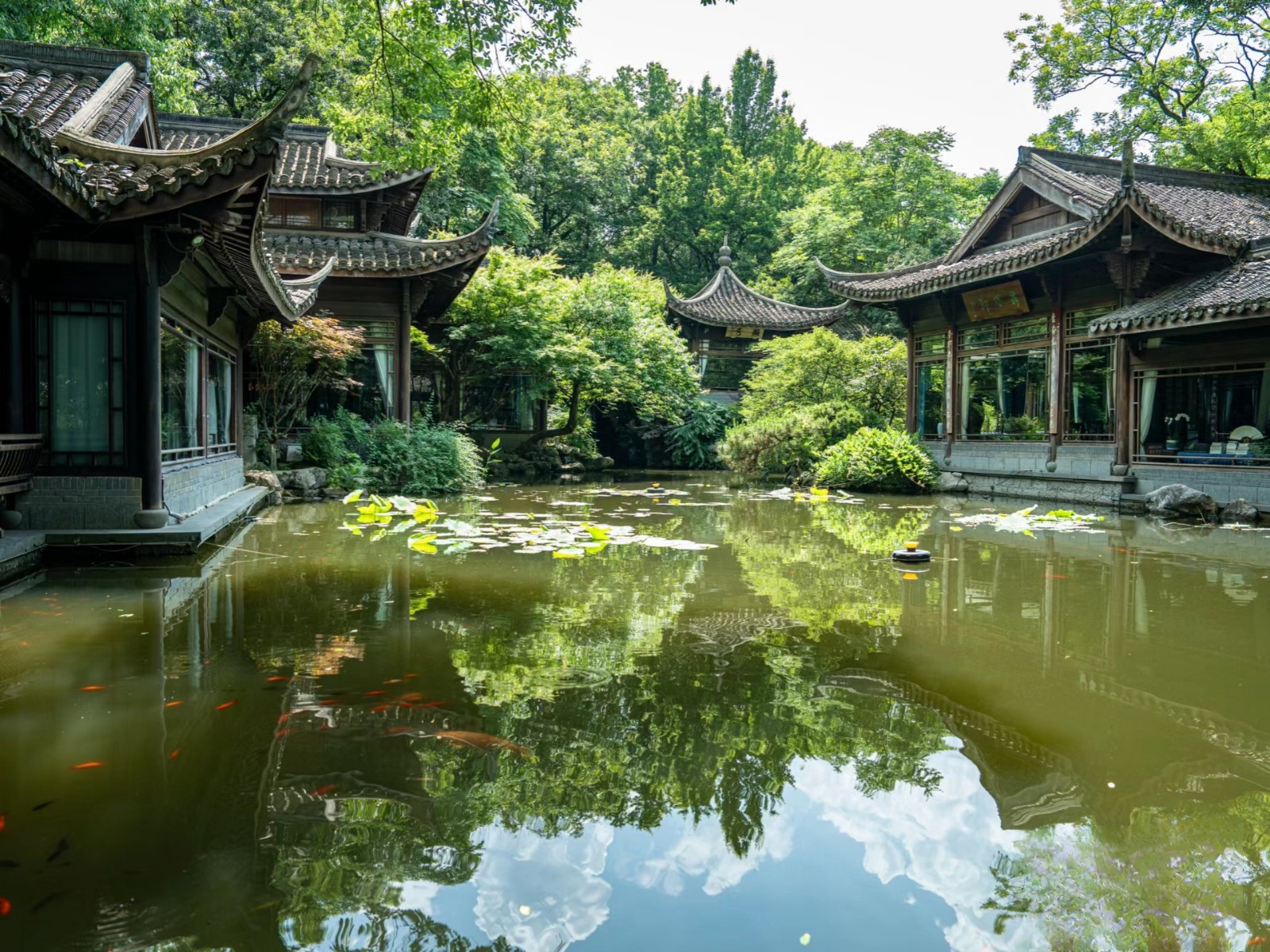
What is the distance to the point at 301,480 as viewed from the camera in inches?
488

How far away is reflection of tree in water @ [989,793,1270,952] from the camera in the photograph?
183cm

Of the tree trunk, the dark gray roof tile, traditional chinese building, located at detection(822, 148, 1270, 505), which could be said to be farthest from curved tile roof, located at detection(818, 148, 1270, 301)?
the dark gray roof tile

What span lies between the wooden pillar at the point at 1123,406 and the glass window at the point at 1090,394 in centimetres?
41

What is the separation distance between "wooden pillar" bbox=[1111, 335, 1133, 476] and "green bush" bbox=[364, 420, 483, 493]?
32.1ft

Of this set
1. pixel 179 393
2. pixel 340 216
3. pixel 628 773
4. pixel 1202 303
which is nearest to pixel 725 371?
pixel 340 216

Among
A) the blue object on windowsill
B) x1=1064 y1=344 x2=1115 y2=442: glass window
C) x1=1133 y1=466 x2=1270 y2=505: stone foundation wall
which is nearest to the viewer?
x1=1133 y1=466 x2=1270 y2=505: stone foundation wall

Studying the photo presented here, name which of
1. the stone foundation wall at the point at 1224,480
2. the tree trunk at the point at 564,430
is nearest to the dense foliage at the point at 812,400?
the tree trunk at the point at 564,430

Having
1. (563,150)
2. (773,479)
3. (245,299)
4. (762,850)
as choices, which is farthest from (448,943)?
(563,150)

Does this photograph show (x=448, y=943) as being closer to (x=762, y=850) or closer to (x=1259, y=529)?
(x=762, y=850)

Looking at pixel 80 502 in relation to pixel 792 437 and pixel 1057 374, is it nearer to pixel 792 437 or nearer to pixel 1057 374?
pixel 792 437

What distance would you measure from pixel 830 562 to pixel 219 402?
25.7 feet

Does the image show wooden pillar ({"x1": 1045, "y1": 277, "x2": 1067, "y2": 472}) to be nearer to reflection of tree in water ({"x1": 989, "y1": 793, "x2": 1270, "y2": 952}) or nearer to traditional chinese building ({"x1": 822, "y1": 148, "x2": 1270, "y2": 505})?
traditional chinese building ({"x1": 822, "y1": 148, "x2": 1270, "y2": 505})

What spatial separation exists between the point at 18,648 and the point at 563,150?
29590mm

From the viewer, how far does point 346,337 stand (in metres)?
13.0
